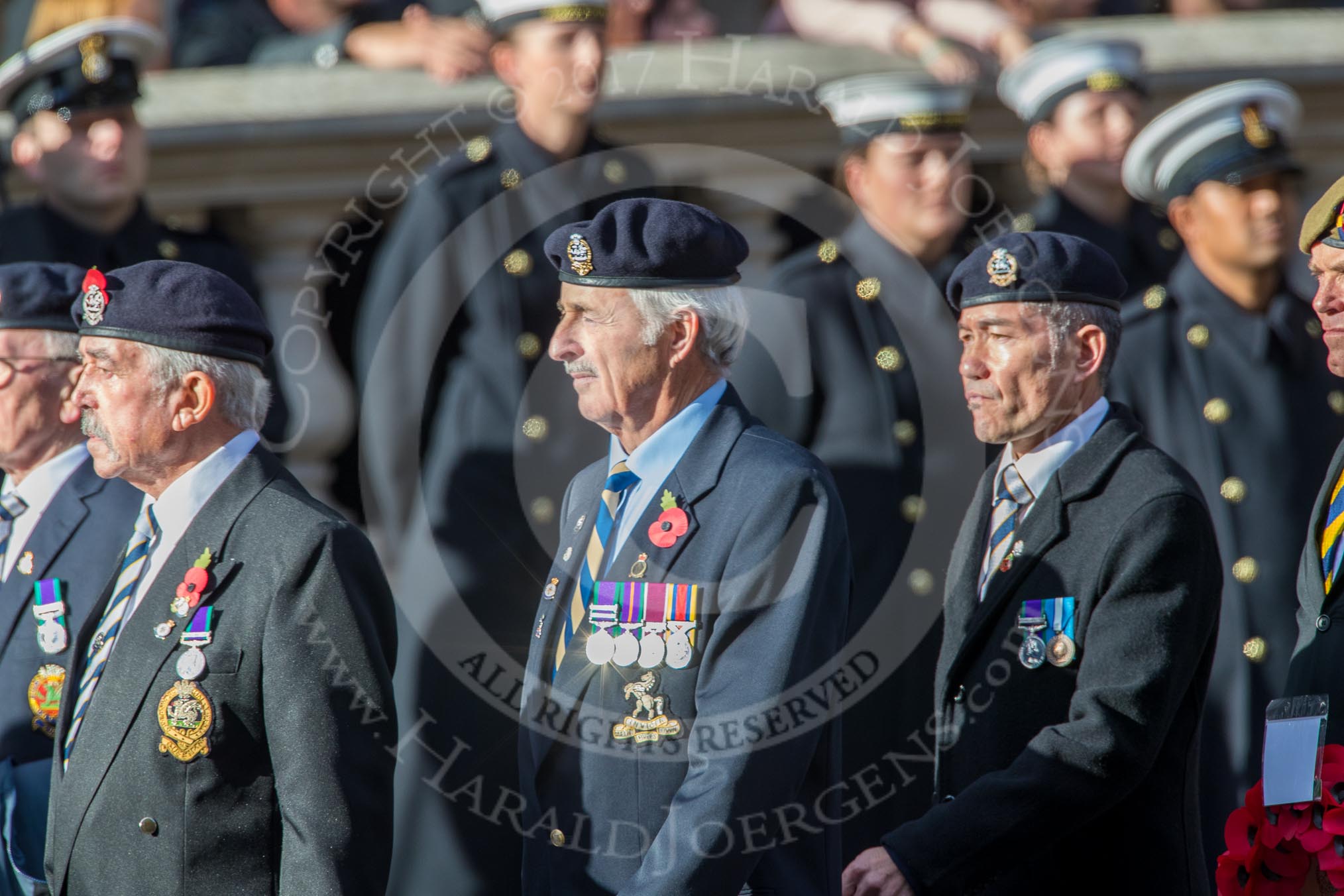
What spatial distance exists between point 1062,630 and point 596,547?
0.91 meters

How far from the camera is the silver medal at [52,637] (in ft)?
14.5

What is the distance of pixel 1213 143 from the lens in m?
5.37

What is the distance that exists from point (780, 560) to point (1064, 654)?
0.61 m

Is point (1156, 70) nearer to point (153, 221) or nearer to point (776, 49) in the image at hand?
point (776, 49)

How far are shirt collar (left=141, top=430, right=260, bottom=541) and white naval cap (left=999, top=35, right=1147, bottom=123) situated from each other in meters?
2.63

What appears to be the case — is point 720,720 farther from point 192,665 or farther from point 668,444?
point 192,665

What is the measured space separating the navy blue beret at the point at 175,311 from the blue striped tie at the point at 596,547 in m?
0.75

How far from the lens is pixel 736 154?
19.4 feet

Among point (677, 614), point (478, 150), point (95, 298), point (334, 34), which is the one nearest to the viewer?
point (677, 614)

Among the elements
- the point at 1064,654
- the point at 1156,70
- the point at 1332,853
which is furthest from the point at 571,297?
the point at 1156,70

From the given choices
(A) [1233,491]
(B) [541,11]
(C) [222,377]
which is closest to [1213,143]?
(A) [1233,491]

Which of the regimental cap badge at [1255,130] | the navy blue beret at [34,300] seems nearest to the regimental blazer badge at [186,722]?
the navy blue beret at [34,300]

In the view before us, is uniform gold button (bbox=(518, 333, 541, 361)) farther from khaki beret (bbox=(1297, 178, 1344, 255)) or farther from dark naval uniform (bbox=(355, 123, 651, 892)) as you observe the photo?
khaki beret (bbox=(1297, 178, 1344, 255))

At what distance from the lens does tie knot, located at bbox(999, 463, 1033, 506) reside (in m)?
4.10
